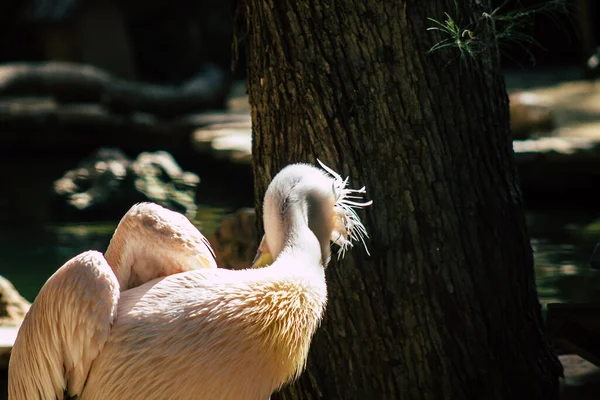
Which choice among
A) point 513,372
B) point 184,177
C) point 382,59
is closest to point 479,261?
point 513,372

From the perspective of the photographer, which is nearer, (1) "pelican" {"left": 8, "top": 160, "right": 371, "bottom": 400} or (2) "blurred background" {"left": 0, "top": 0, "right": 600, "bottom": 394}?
(1) "pelican" {"left": 8, "top": 160, "right": 371, "bottom": 400}

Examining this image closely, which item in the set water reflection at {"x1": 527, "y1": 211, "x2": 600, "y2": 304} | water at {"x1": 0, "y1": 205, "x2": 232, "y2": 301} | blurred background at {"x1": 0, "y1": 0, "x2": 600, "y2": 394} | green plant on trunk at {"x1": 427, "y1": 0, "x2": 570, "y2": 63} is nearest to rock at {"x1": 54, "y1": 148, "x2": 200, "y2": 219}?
blurred background at {"x1": 0, "y1": 0, "x2": 600, "y2": 394}

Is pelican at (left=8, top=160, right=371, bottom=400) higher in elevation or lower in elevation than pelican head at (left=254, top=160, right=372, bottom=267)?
lower

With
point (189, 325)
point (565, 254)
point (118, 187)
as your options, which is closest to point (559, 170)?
point (565, 254)

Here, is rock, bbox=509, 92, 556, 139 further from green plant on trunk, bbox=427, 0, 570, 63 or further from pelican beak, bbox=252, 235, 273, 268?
pelican beak, bbox=252, 235, 273, 268

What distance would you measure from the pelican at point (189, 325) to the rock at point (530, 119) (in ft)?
20.4

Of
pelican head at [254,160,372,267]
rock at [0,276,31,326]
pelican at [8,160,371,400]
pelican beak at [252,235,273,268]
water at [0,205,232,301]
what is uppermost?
pelican head at [254,160,372,267]

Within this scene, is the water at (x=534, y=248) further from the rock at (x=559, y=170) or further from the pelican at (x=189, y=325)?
the pelican at (x=189, y=325)

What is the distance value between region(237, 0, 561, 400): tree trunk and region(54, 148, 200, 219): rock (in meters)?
5.41

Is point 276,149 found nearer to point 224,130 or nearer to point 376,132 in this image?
point 376,132

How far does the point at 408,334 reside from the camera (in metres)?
3.30

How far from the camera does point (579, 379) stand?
13.0ft

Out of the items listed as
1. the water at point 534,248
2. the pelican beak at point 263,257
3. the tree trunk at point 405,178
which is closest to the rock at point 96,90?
the water at point 534,248

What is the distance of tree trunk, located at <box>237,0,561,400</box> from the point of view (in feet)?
10.6
